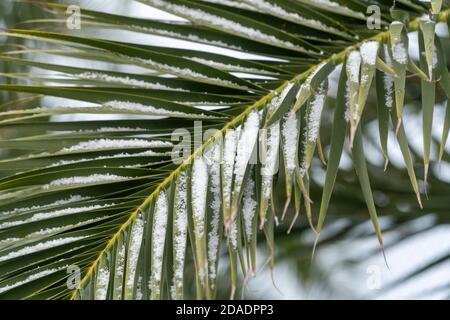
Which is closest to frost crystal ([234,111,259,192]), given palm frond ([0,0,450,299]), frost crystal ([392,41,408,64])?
palm frond ([0,0,450,299])

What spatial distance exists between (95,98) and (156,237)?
0.71 ft

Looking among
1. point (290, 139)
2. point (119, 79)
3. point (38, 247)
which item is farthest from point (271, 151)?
point (38, 247)

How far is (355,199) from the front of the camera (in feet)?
6.28

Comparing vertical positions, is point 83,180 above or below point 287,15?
below

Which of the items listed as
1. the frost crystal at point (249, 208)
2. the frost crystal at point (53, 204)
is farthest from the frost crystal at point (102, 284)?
the frost crystal at point (249, 208)

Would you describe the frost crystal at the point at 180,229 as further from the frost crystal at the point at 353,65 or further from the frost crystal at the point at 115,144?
the frost crystal at the point at 353,65

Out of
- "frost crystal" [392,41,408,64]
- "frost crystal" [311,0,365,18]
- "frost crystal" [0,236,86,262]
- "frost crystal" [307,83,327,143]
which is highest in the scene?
"frost crystal" [311,0,365,18]

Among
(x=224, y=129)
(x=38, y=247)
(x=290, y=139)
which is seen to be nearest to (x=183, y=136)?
(x=224, y=129)

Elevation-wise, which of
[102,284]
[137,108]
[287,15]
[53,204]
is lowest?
[102,284]

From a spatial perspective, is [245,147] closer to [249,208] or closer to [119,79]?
[249,208]

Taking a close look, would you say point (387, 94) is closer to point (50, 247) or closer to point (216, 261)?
point (216, 261)

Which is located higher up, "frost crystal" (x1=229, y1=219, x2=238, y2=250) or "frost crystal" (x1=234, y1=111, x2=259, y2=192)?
"frost crystal" (x1=234, y1=111, x2=259, y2=192)

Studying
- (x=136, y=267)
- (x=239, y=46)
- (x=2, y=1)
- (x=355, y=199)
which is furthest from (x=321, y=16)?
(x=2, y=1)

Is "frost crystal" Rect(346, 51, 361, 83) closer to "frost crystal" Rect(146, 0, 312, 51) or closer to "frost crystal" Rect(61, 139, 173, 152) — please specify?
"frost crystal" Rect(146, 0, 312, 51)
